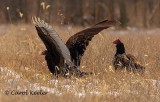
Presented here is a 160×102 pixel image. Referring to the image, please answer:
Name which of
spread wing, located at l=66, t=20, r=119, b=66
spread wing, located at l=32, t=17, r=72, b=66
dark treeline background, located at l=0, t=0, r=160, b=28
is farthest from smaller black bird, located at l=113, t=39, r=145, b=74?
dark treeline background, located at l=0, t=0, r=160, b=28

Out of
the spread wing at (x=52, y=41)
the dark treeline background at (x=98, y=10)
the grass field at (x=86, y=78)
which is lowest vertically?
the grass field at (x=86, y=78)

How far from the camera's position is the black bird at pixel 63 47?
7.59 m

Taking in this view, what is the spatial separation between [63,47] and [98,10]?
12.6 m

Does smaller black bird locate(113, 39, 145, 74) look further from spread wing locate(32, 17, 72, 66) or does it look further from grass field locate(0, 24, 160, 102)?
spread wing locate(32, 17, 72, 66)

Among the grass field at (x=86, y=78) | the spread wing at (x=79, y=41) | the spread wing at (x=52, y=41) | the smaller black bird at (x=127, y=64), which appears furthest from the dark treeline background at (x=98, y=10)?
the spread wing at (x=52, y=41)

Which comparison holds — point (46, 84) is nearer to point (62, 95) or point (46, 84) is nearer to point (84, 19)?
point (62, 95)

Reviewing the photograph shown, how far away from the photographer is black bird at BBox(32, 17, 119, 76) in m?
7.59

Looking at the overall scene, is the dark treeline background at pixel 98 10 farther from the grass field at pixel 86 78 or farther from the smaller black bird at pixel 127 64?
the smaller black bird at pixel 127 64

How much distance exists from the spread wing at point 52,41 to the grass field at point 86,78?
33 centimetres

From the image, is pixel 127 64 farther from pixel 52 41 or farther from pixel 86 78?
pixel 52 41

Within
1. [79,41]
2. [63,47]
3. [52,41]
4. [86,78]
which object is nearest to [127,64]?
[79,41]

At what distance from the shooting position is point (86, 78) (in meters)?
7.58

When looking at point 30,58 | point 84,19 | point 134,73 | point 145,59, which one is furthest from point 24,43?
point 84,19

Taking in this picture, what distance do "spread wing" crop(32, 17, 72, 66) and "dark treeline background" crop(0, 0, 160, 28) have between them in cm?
1018
